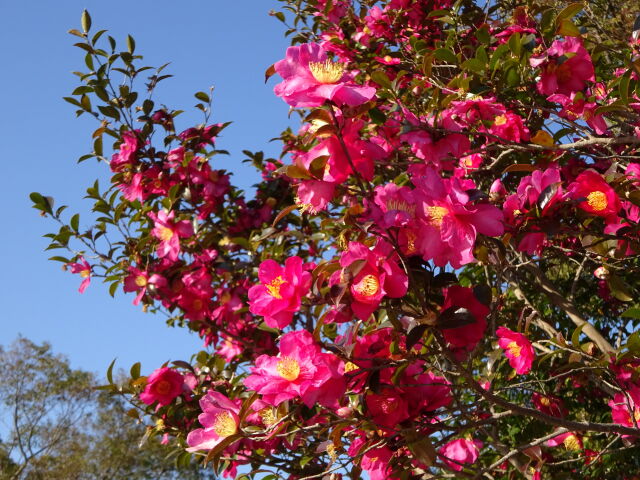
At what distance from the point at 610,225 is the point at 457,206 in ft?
2.13

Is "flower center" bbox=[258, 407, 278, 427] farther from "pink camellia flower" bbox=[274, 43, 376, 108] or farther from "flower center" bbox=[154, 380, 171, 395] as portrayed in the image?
"flower center" bbox=[154, 380, 171, 395]

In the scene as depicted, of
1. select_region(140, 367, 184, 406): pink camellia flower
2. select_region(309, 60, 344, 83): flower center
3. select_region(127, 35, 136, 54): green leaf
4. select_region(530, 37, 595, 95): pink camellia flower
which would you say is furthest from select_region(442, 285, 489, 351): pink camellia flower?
select_region(127, 35, 136, 54): green leaf

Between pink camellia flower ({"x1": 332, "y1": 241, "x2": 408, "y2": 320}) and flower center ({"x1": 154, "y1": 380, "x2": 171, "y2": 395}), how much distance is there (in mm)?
1309

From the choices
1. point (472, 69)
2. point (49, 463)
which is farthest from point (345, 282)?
point (49, 463)

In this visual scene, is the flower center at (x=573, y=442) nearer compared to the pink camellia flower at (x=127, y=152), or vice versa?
the flower center at (x=573, y=442)

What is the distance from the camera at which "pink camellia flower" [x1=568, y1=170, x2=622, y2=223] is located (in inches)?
52.4

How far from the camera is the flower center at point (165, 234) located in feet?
8.99

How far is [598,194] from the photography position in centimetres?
135

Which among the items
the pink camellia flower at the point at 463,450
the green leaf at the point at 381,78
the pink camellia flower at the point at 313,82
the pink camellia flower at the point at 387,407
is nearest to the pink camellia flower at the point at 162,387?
the pink camellia flower at the point at 463,450

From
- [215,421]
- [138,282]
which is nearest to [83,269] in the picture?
[138,282]

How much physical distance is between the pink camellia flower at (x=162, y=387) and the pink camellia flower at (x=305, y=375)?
43.0 inches

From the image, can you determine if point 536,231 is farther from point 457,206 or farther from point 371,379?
point 371,379

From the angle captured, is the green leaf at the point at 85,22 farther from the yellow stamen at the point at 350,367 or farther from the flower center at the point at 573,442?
the flower center at the point at 573,442

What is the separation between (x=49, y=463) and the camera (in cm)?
1353
